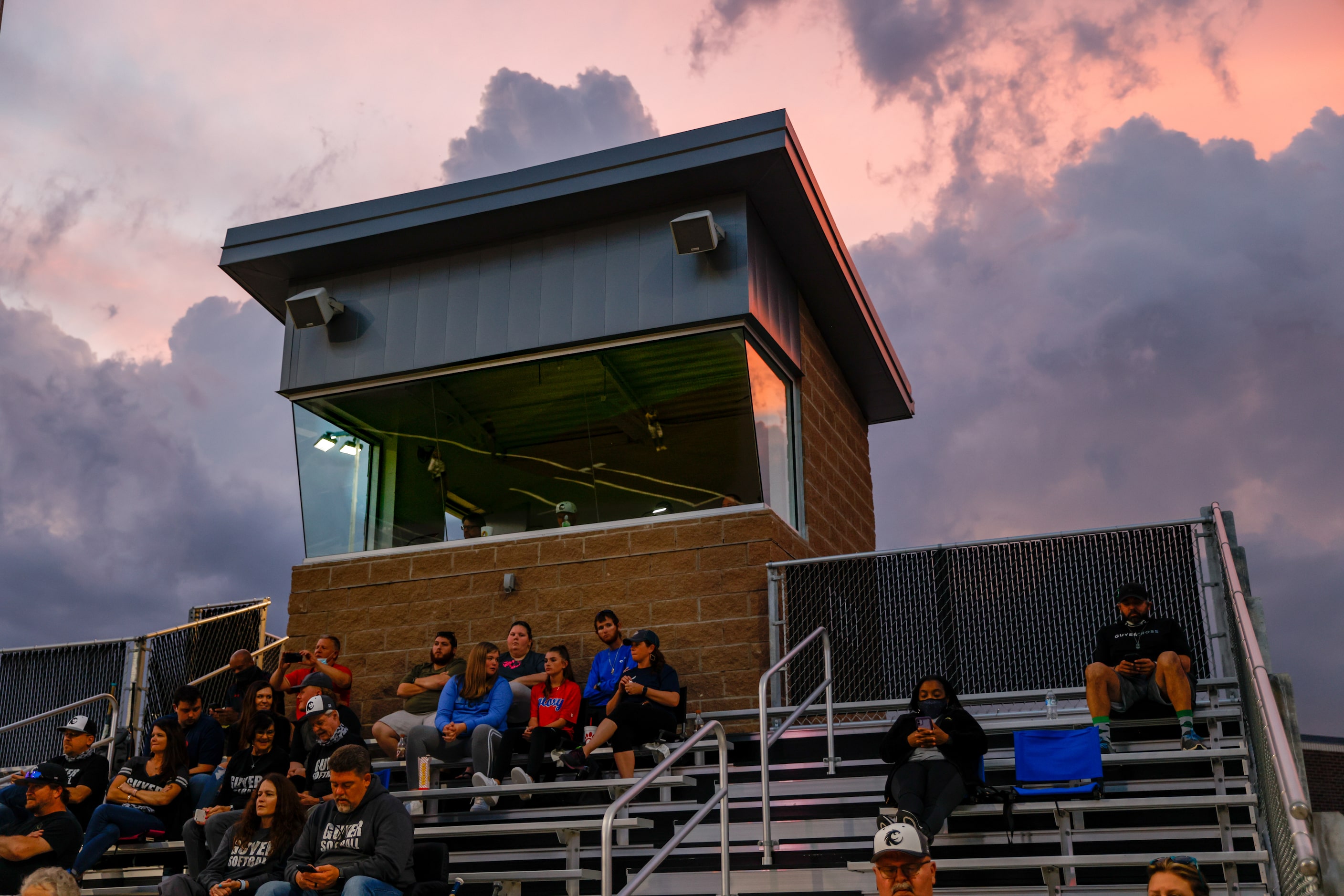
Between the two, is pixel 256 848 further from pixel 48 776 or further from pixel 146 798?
pixel 48 776

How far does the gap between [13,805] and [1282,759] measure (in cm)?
877

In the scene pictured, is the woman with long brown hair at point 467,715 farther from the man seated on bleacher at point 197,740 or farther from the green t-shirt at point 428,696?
the man seated on bleacher at point 197,740

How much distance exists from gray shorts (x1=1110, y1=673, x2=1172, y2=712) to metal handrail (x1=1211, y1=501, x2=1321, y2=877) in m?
0.95

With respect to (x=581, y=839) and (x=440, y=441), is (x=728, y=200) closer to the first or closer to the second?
(x=440, y=441)

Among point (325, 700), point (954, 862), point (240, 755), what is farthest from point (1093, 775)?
point (240, 755)

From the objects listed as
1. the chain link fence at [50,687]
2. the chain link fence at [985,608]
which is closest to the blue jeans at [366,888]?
the chain link fence at [985,608]

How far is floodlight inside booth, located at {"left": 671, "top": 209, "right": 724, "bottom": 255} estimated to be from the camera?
35.4 ft

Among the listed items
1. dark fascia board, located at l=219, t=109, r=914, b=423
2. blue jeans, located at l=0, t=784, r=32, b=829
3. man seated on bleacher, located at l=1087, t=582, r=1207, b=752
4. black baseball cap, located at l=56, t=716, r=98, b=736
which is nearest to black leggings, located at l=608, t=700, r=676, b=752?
man seated on bleacher, located at l=1087, t=582, r=1207, b=752

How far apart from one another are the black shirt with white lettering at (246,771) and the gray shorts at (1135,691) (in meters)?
5.81

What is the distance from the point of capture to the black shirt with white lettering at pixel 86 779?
9320mm

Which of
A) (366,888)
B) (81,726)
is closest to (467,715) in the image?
(366,888)

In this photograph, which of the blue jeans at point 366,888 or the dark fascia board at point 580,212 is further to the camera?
the dark fascia board at point 580,212

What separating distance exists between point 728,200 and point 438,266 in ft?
9.94

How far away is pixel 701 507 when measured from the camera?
1096cm
